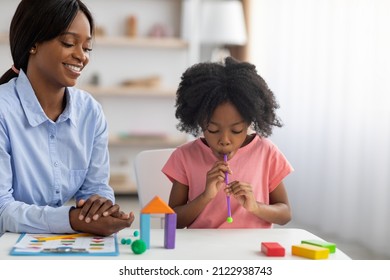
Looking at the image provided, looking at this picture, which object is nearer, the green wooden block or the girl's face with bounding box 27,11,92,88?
the green wooden block

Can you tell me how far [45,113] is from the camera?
169 centimetres

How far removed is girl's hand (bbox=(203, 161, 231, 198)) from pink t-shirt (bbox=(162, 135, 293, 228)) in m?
0.16

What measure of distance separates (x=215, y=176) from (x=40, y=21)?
1.79 feet

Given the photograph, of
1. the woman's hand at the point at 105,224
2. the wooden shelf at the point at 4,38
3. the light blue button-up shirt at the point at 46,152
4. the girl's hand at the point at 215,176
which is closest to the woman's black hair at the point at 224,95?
the girl's hand at the point at 215,176

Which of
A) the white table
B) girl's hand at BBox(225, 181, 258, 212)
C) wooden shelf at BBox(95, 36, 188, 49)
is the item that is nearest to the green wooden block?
the white table

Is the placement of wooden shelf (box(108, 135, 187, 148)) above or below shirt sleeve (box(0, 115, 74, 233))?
below

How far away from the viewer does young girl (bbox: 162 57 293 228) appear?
5.30 ft

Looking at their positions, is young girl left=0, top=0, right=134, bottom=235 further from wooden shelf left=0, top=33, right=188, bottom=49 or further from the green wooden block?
wooden shelf left=0, top=33, right=188, bottom=49

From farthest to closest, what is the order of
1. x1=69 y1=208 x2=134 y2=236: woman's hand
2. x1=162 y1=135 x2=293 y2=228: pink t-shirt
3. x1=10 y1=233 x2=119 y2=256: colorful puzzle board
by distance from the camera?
x1=162 y1=135 x2=293 y2=228: pink t-shirt < x1=69 y1=208 x2=134 y2=236: woman's hand < x1=10 y1=233 x2=119 y2=256: colorful puzzle board

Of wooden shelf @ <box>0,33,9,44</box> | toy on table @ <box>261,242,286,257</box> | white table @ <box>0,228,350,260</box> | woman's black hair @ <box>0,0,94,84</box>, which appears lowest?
white table @ <box>0,228,350,260</box>

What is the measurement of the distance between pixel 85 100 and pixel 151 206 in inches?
23.6

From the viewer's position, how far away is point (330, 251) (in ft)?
4.26
